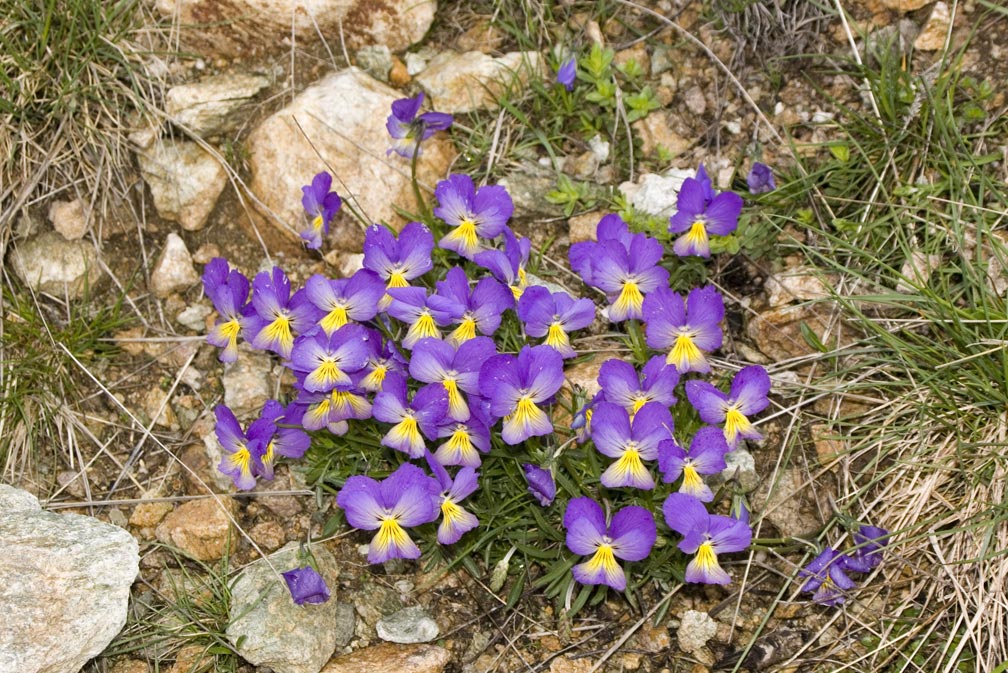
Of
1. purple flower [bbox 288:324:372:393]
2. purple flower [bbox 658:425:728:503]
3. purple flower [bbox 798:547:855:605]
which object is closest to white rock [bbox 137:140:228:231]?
purple flower [bbox 288:324:372:393]

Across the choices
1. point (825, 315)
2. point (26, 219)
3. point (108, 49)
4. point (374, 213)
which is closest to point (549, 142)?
point (374, 213)

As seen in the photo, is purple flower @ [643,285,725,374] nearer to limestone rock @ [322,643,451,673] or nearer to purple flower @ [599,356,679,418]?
purple flower @ [599,356,679,418]

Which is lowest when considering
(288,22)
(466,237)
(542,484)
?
(542,484)

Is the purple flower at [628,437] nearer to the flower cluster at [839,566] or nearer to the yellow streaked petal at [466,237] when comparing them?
the flower cluster at [839,566]

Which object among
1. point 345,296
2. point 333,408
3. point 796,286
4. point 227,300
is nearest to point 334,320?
point 345,296

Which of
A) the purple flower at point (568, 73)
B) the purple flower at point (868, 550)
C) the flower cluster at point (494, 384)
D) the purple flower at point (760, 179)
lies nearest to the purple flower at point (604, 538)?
the flower cluster at point (494, 384)

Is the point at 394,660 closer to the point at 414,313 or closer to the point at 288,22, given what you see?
the point at 414,313

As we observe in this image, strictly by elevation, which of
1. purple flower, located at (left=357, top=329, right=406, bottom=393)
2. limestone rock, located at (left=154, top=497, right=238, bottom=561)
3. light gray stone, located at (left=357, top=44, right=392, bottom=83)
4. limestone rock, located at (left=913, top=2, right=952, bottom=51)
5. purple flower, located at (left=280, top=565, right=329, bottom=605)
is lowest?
limestone rock, located at (left=154, top=497, right=238, bottom=561)
